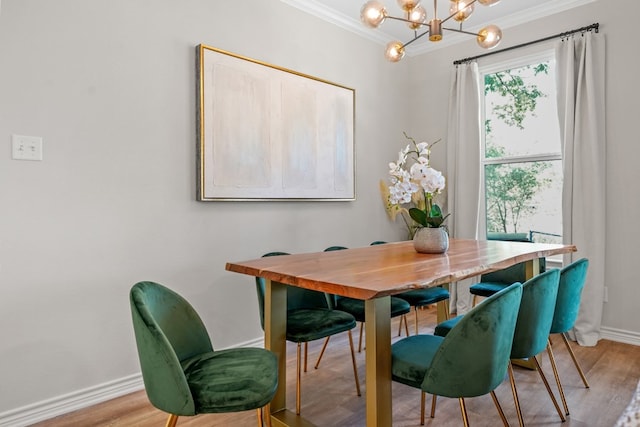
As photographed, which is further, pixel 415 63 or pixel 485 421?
pixel 415 63

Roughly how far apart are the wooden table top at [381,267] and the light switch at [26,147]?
118 centimetres

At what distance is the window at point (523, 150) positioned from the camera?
3.71 metres

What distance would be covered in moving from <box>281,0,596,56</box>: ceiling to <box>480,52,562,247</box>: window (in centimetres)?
38

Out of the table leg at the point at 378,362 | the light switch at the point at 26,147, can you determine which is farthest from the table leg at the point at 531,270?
the light switch at the point at 26,147

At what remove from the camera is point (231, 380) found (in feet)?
4.79

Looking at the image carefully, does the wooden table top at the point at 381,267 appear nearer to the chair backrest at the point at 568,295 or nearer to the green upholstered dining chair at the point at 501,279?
the chair backrest at the point at 568,295

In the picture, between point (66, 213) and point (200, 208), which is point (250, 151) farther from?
point (66, 213)

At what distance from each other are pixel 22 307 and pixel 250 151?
1.66 m

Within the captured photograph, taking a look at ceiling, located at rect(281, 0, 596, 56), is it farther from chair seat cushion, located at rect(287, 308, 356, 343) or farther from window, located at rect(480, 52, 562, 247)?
chair seat cushion, located at rect(287, 308, 356, 343)

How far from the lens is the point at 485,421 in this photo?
2.05 meters

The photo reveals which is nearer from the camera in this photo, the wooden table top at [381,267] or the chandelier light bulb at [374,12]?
the wooden table top at [381,267]

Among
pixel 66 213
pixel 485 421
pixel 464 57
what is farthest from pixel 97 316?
pixel 464 57

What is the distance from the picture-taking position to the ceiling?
3514mm

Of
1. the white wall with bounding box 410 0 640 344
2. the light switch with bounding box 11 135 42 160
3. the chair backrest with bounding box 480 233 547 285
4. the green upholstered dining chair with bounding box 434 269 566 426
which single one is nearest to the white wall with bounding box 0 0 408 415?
the light switch with bounding box 11 135 42 160
